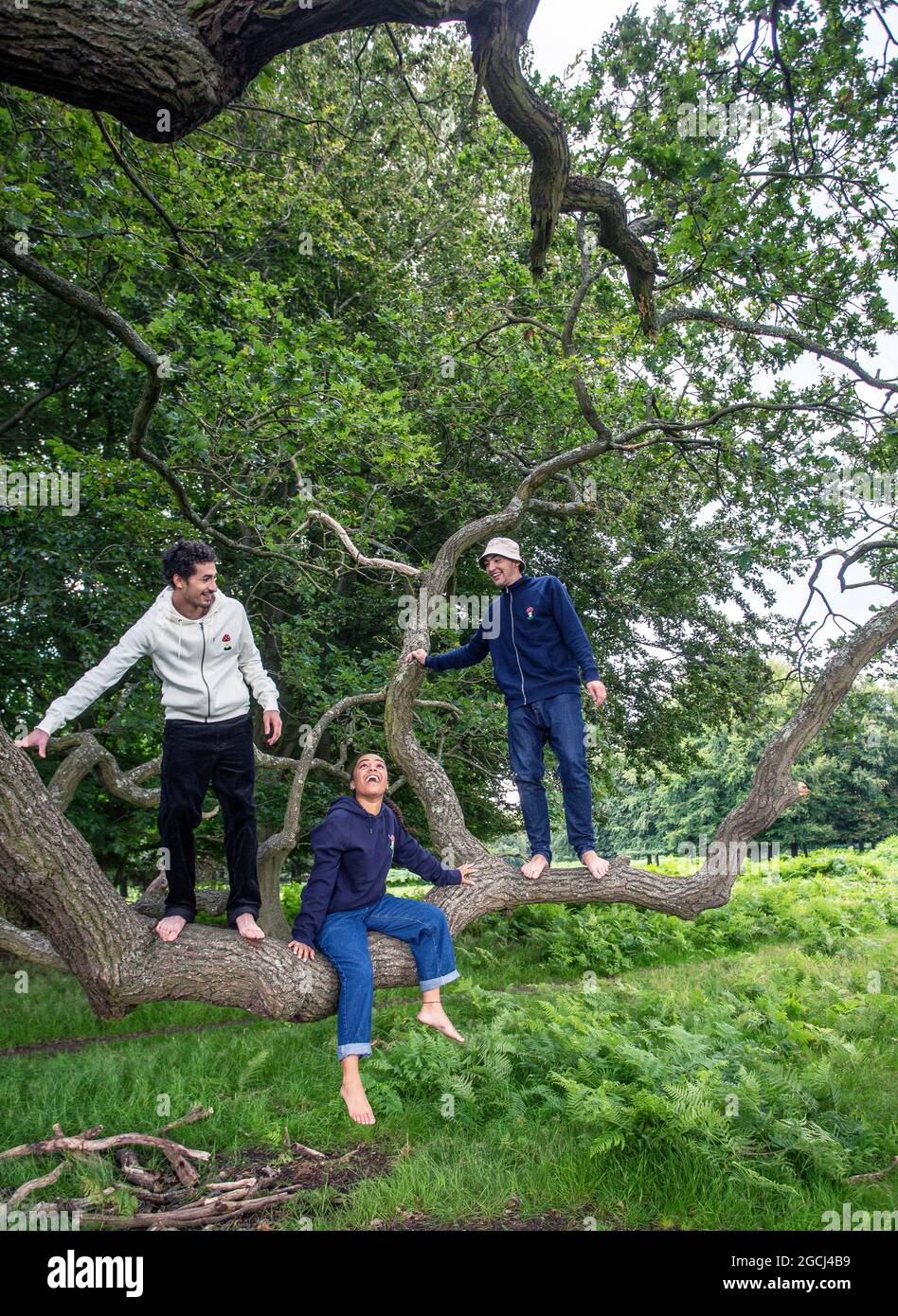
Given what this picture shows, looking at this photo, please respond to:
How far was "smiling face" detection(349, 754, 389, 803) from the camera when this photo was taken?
4656 millimetres

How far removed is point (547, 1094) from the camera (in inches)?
239

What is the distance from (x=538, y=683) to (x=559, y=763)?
0.54m

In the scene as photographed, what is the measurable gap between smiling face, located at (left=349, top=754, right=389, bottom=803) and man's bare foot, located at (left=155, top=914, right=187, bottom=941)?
111 centimetres

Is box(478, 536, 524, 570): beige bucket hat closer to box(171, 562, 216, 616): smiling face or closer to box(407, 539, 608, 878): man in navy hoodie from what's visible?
box(407, 539, 608, 878): man in navy hoodie

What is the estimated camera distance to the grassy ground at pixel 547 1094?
16.1 feet

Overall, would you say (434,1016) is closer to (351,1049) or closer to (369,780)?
(351,1049)

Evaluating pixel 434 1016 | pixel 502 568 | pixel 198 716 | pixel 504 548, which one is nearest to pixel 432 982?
pixel 434 1016

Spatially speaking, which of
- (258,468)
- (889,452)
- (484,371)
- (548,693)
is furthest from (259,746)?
(889,452)

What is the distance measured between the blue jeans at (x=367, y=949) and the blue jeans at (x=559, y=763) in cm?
99

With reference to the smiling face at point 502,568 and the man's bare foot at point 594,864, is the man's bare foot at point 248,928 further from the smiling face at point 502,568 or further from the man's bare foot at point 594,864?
the smiling face at point 502,568

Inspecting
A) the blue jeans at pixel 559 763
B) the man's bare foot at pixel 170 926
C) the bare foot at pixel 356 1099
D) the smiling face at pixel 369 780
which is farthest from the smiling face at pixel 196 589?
the bare foot at pixel 356 1099

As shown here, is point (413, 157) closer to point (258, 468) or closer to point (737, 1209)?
point (258, 468)

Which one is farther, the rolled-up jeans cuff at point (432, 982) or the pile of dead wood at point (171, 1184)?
the pile of dead wood at point (171, 1184)

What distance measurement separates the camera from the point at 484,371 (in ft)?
34.1
